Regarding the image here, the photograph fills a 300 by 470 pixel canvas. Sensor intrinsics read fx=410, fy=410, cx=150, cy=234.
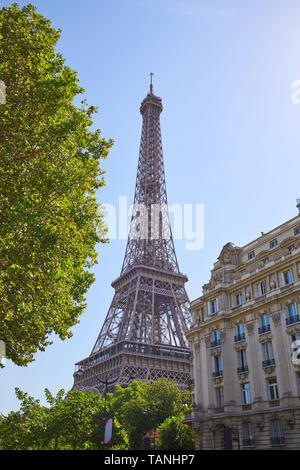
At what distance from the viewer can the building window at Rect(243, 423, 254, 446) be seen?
32.2 meters

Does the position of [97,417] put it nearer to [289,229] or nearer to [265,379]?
[265,379]

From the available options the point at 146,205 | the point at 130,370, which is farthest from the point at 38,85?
the point at 146,205

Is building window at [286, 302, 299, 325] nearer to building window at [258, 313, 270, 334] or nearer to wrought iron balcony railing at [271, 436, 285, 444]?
building window at [258, 313, 270, 334]

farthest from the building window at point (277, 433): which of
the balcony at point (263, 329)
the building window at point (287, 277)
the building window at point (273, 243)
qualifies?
the building window at point (273, 243)

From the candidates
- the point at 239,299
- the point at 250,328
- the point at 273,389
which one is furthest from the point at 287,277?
the point at 273,389

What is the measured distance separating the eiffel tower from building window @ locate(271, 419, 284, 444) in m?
34.6

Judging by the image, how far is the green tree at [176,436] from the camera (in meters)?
39.8

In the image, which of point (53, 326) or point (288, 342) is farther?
point (288, 342)

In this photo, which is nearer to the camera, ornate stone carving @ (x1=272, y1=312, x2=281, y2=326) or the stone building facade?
the stone building facade

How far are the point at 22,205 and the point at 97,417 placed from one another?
23.2m

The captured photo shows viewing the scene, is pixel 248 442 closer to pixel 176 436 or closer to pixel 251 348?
pixel 251 348

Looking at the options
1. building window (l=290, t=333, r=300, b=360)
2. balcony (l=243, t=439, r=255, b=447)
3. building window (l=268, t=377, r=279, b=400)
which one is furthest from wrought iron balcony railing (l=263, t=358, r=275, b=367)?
balcony (l=243, t=439, r=255, b=447)

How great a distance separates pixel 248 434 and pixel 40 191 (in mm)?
25979
